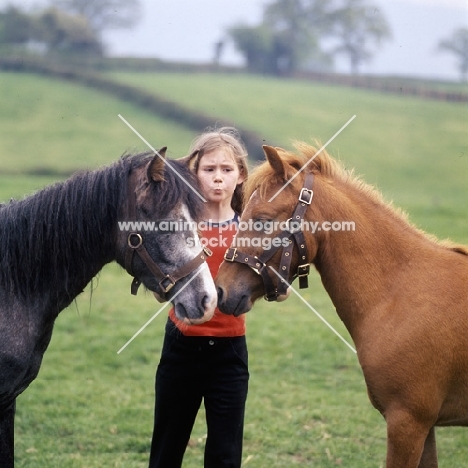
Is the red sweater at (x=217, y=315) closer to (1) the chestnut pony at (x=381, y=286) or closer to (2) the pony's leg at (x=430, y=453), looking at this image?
(1) the chestnut pony at (x=381, y=286)

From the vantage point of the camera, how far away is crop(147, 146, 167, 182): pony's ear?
127 inches

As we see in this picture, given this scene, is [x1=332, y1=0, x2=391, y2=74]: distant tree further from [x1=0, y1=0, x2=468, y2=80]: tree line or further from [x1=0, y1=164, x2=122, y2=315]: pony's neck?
[x1=0, y1=164, x2=122, y2=315]: pony's neck

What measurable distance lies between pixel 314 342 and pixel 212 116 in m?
13.7

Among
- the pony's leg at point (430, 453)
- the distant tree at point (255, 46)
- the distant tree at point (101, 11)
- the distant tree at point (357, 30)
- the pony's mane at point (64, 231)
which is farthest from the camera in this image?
the distant tree at point (101, 11)

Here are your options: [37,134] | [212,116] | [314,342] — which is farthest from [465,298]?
[37,134]

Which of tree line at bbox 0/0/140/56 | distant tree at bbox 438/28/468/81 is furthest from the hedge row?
tree line at bbox 0/0/140/56

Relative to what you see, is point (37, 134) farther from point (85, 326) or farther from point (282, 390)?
point (282, 390)

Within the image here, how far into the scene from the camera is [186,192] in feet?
10.8

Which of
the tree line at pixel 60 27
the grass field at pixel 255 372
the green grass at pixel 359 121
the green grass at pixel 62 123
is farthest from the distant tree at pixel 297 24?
the tree line at pixel 60 27

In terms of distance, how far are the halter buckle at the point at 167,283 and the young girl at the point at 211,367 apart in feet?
1.43

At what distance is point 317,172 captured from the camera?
3.50 metres

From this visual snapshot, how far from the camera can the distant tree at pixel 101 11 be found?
1984cm

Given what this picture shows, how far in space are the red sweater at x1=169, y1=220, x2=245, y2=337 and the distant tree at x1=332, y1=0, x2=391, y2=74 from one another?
40.7ft

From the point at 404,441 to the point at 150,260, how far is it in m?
1.57
